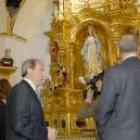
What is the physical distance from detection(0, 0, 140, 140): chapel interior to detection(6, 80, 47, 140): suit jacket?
5538mm

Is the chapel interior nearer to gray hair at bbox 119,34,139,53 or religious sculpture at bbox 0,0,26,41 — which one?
religious sculpture at bbox 0,0,26,41

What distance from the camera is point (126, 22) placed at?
1034 cm

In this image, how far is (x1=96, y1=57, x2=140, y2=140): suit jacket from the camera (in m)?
3.41

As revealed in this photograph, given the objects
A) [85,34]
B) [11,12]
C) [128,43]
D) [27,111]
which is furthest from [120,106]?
[11,12]

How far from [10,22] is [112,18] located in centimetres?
336

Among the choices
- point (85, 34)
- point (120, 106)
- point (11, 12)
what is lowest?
point (120, 106)

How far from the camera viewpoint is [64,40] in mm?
10930

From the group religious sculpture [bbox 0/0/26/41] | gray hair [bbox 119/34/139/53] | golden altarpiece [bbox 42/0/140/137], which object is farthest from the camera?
religious sculpture [bbox 0/0/26/41]

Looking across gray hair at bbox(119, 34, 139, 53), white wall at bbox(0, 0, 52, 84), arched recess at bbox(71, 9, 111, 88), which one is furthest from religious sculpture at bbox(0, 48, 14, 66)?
gray hair at bbox(119, 34, 139, 53)

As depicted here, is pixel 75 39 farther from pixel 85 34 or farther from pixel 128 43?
pixel 128 43

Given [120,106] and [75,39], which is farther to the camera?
[75,39]

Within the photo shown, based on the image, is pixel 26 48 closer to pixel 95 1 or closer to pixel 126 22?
pixel 95 1

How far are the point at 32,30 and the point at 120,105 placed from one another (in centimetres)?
935

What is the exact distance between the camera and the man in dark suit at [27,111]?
12.2ft
